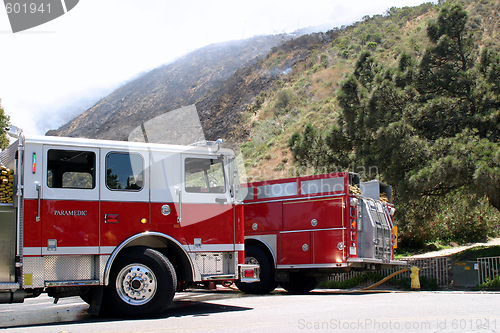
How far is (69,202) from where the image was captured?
729cm

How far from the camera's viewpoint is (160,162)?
8047mm

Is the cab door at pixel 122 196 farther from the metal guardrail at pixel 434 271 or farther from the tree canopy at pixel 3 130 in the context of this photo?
the tree canopy at pixel 3 130

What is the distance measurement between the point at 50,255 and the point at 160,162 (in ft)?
7.24

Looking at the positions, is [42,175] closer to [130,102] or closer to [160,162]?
[160,162]

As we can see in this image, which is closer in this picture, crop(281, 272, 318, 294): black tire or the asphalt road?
the asphalt road

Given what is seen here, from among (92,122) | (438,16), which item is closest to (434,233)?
(438,16)

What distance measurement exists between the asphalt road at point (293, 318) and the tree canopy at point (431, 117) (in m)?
5.63

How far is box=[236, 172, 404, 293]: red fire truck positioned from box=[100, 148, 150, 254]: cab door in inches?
186

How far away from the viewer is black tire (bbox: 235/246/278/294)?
38.2ft

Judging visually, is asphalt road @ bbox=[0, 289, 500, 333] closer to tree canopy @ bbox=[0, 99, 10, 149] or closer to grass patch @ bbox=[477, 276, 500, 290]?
grass patch @ bbox=[477, 276, 500, 290]

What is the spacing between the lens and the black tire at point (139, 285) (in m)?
7.33

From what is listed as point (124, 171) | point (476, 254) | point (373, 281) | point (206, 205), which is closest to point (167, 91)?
point (373, 281)

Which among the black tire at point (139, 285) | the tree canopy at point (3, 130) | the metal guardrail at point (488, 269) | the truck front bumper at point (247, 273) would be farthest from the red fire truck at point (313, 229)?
the tree canopy at point (3, 130)

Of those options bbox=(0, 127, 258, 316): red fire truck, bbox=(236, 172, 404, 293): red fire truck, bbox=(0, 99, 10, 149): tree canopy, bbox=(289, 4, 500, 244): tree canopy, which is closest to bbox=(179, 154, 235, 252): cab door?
bbox=(0, 127, 258, 316): red fire truck
